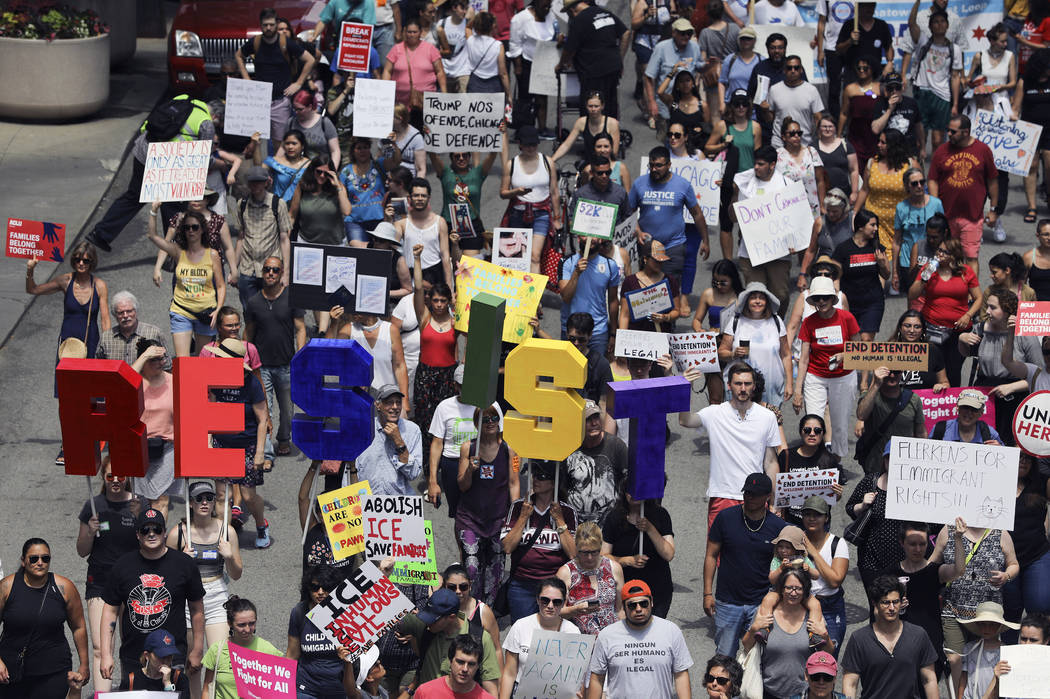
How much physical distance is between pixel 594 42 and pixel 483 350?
954 cm

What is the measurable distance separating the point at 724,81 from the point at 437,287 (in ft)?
21.7

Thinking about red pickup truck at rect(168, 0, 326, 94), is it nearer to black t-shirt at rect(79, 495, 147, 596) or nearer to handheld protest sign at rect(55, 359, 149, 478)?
black t-shirt at rect(79, 495, 147, 596)

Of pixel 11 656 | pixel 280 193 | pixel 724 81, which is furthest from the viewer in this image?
pixel 724 81

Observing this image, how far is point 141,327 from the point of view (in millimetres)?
15047

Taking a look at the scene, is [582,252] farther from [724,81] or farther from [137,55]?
[137,55]

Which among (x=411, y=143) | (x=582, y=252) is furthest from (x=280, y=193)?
(x=582, y=252)

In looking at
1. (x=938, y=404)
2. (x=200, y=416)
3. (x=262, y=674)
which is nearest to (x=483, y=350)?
(x=200, y=416)

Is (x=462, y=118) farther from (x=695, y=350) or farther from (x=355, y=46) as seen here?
(x=695, y=350)

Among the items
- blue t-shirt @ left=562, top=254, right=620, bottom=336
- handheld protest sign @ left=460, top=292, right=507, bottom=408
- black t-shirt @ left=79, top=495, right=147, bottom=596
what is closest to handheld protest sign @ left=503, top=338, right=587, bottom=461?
handheld protest sign @ left=460, top=292, right=507, bottom=408

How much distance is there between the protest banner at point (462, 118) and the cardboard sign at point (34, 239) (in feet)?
14.2

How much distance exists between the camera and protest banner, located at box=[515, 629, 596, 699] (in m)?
11.4

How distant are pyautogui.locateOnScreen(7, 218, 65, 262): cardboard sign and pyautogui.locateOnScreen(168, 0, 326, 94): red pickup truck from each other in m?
6.48

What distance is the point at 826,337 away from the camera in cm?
1543

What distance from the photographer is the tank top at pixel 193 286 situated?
16.3 meters
